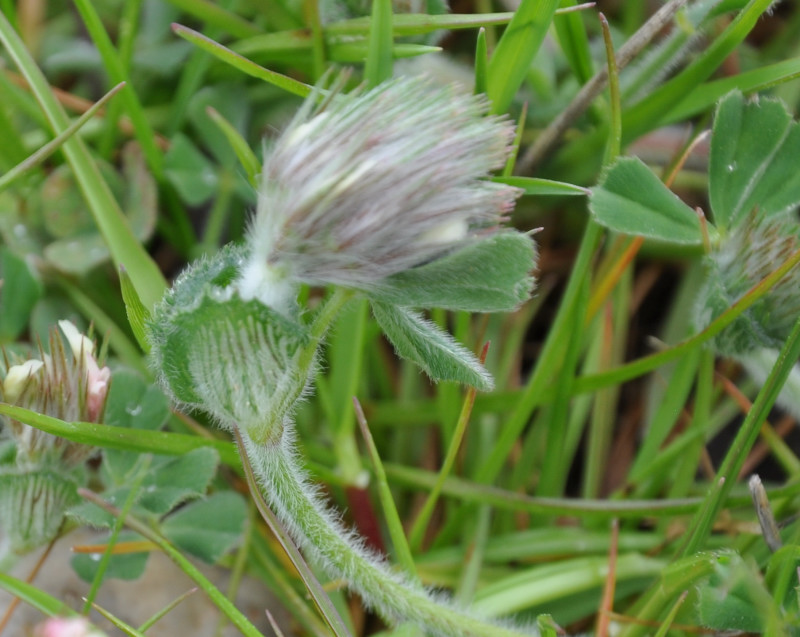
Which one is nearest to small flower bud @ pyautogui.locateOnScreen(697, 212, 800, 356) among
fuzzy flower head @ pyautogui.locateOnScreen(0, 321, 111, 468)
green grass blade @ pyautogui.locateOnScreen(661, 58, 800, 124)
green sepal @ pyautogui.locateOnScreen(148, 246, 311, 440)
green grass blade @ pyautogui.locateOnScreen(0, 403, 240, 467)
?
green grass blade @ pyautogui.locateOnScreen(661, 58, 800, 124)

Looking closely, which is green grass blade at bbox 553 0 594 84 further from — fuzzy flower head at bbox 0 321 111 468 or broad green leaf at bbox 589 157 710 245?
fuzzy flower head at bbox 0 321 111 468

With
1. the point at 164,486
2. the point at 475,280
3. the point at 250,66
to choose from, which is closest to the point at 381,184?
the point at 475,280

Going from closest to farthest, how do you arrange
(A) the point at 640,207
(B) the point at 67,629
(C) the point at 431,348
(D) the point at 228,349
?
(B) the point at 67,629 → (D) the point at 228,349 → (C) the point at 431,348 → (A) the point at 640,207

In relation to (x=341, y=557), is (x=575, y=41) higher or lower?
higher

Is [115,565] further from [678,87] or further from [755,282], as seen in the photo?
[678,87]

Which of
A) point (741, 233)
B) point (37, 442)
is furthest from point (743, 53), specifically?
point (37, 442)

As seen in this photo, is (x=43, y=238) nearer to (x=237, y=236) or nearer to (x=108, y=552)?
(x=237, y=236)

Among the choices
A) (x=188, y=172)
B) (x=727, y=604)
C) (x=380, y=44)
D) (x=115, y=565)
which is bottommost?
(x=115, y=565)
